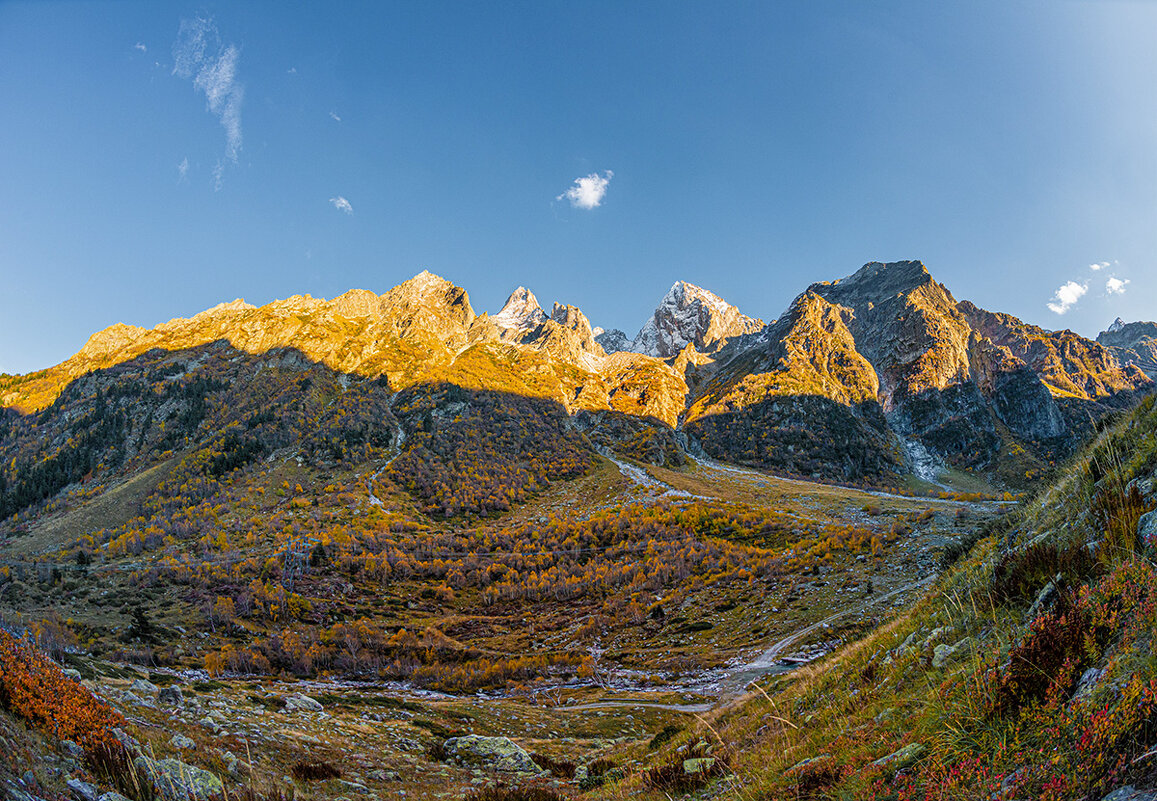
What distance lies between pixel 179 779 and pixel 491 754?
46.7 feet

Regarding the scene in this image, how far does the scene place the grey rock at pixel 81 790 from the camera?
4.94 m

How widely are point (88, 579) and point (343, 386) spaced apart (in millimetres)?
123200

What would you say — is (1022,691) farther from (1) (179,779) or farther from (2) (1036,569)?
(1) (179,779)

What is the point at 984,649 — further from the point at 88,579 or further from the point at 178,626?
the point at 88,579

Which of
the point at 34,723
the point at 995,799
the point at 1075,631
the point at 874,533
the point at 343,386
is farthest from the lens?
the point at 343,386

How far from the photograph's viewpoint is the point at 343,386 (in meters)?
178

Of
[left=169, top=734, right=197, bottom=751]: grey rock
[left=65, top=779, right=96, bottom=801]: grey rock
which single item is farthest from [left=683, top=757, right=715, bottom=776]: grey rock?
[left=169, top=734, right=197, bottom=751]: grey rock

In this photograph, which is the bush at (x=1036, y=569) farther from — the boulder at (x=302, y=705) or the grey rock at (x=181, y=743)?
the boulder at (x=302, y=705)

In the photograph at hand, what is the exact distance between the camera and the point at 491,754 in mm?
18109

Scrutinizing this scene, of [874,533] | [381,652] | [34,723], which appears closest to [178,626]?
[381,652]

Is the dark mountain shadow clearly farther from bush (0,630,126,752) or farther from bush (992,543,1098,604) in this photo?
bush (0,630,126,752)

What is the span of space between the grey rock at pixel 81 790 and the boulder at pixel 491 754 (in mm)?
14865

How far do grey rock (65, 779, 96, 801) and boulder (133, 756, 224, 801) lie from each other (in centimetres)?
57

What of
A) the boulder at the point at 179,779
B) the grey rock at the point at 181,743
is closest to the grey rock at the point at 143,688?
the grey rock at the point at 181,743
